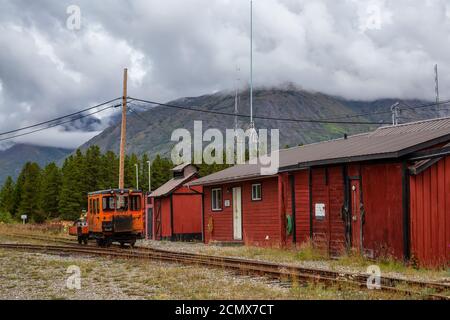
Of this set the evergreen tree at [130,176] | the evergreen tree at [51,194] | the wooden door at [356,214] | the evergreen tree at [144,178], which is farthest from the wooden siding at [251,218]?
the evergreen tree at [144,178]

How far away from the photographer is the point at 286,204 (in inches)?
925

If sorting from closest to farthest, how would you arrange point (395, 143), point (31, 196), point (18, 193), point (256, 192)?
point (395, 143) → point (256, 192) → point (31, 196) → point (18, 193)

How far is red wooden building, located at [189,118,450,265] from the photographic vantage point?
15195 mm

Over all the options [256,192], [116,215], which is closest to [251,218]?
[256,192]

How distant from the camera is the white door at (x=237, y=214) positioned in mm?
28047

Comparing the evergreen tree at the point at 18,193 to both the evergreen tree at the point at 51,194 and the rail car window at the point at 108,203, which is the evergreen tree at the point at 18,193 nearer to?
the evergreen tree at the point at 51,194

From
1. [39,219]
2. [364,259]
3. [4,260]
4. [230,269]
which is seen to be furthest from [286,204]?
[39,219]

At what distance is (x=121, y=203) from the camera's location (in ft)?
83.4

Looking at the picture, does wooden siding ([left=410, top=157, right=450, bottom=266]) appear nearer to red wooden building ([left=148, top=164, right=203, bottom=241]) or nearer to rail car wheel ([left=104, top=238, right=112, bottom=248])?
rail car wheel ([left=104, top=238, right=112, bottom=248])

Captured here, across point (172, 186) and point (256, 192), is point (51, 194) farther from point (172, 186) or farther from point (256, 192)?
point (256, 192)

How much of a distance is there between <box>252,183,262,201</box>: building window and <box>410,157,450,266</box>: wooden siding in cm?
1128

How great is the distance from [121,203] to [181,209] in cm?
1122

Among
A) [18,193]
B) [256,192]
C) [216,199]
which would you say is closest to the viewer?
[256,192]
